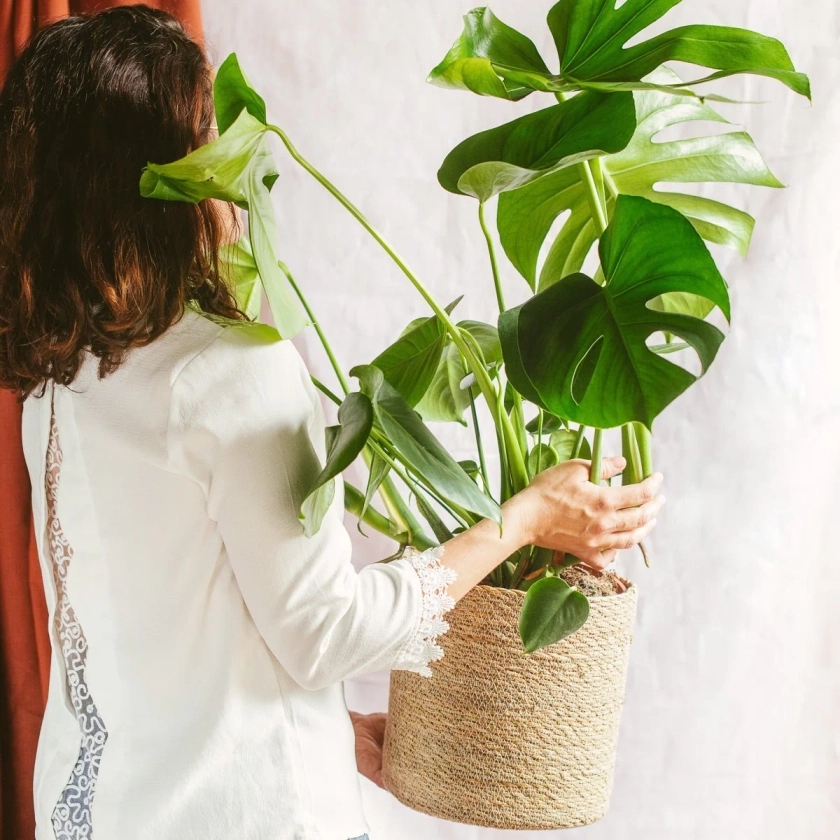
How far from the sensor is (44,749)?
2.86 feet

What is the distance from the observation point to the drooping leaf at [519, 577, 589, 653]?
764 millimetres

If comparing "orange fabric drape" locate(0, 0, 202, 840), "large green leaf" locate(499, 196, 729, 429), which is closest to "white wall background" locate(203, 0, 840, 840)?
Answer: "orange fabric drape" locate(0, 0, 202, 840)

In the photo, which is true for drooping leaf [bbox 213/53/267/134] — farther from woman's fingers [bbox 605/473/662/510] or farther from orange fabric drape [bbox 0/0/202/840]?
orange fabric drape [bbox 0/0/202/840]

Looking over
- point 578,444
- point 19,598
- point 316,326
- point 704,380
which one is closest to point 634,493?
point 578,444

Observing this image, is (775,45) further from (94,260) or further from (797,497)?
(797,497)

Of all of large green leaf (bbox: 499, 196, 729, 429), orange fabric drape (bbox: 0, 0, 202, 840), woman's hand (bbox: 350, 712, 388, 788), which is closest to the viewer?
large green leaf (bbox: 499, 196, 729, 429)

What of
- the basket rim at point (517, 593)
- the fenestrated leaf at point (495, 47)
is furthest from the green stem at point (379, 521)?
the fenestrated leaf at point (495, 47)

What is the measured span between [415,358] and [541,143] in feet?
1.20

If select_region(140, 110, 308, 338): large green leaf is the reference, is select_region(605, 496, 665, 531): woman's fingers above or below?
below

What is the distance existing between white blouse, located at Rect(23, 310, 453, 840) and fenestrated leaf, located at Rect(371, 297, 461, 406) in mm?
229

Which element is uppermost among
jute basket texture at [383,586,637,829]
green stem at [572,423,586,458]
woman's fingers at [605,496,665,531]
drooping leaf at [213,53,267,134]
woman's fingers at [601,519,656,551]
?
drooping leaf at [213,53,267,134]

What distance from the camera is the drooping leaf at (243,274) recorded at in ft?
3.11

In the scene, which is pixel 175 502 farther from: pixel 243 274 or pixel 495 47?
pixel 495 47

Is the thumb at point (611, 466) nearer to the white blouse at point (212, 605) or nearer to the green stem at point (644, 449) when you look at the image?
the green stem at point (644, 449)
